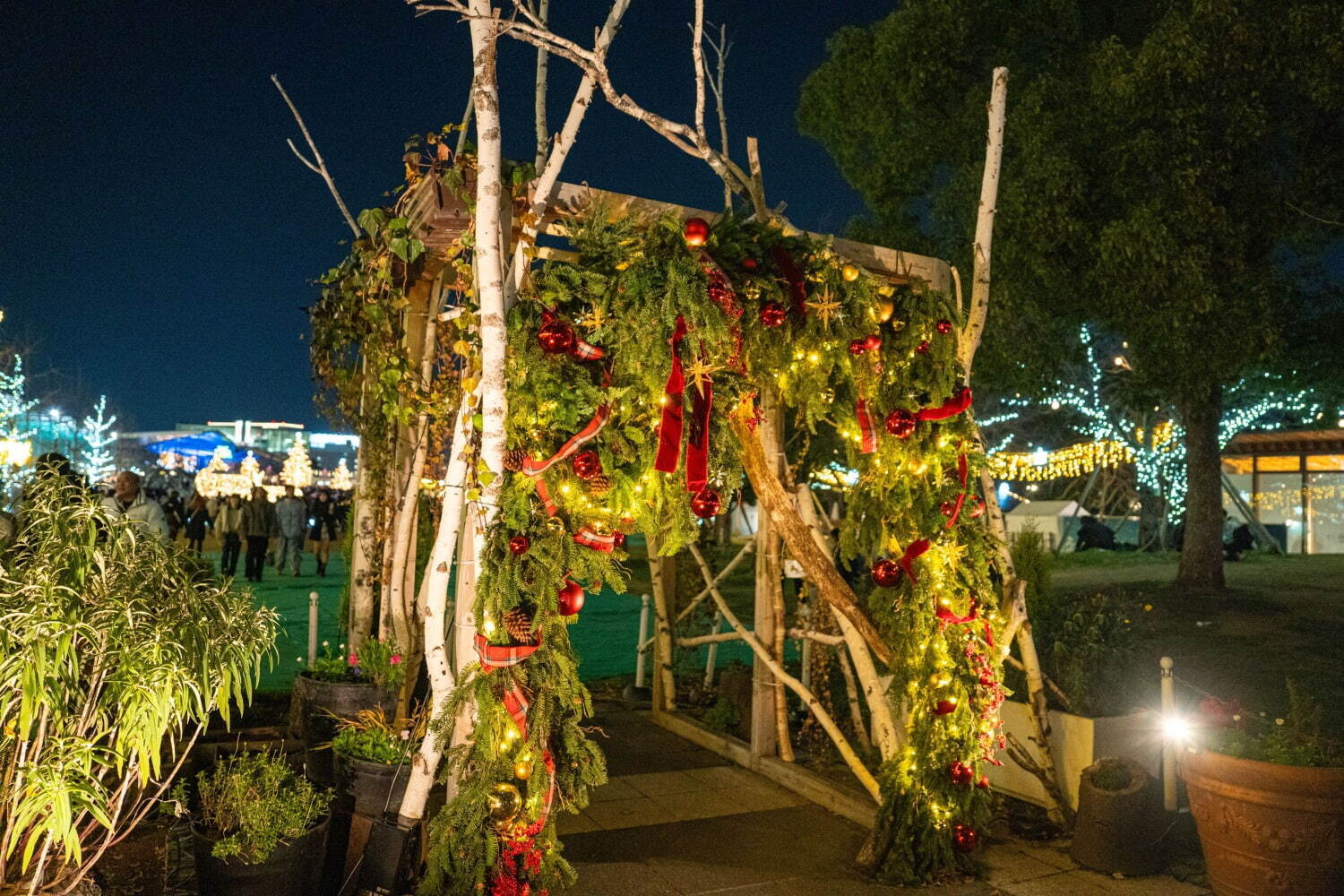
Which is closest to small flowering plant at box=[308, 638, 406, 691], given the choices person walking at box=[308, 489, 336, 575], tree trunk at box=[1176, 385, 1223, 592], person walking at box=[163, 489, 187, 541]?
tree trunk at box=[1176, 385, 1223, 592]

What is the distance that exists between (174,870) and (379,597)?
2.25 m

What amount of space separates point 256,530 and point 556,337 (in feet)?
48.1

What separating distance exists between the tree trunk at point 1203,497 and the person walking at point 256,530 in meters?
14.1

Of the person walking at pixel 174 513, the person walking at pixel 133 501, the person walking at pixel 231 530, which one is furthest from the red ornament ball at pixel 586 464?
the person walking at pixel 174 513

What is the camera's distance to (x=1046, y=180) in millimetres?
10039

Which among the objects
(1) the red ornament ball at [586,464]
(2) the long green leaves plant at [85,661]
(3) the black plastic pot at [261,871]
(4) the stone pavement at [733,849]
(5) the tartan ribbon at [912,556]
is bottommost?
(4) the stone pavement at [733,849]

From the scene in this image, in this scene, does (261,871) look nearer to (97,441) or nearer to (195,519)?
(195,519)

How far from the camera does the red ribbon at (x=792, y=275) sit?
4695mm

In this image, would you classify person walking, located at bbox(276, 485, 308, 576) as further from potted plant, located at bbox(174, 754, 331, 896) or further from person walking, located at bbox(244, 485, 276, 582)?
potted plant, located at bbox(174, 754, 331, 896)

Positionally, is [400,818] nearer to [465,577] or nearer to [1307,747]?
[465,577]

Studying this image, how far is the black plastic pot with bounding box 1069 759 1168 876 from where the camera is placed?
5.14 meters

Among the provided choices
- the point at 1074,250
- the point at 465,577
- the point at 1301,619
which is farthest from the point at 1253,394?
the point at 465,577

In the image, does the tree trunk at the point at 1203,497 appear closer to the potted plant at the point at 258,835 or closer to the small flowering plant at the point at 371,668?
the small flowering plant at the point at 371,668

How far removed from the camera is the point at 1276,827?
449 cm
